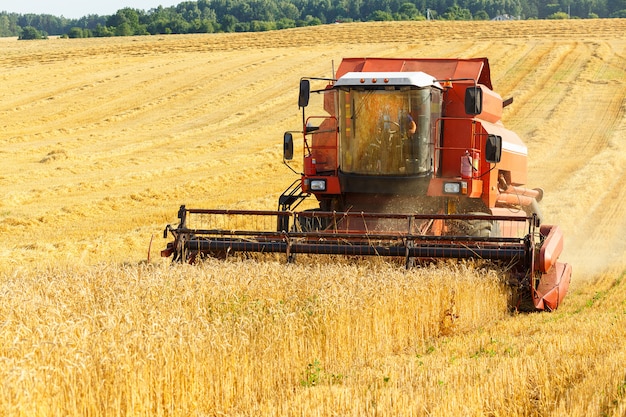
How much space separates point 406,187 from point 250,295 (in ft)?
11.2

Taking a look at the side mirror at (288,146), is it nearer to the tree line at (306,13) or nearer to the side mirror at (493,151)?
the side mirror at (493,151)

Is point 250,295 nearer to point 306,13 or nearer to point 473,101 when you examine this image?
point 473,101

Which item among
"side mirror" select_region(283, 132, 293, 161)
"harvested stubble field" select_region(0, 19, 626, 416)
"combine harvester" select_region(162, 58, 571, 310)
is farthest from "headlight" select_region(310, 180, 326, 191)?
"harvested stubble field" select_region(0, 19, 626, 416)

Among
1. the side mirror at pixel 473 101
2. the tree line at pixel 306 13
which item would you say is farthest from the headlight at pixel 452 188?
the tree line at pixel 306 13

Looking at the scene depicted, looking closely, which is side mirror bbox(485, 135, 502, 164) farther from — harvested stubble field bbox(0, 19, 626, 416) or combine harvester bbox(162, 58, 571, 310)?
harvested stubble field bbox(0, 19, 626, 416)

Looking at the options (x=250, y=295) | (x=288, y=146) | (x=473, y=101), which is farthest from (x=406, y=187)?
(x=250, y=295)

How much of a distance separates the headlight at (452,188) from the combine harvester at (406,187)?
1cm

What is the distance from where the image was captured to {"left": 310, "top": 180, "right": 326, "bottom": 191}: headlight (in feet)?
32.6

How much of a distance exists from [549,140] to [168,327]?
17.9m

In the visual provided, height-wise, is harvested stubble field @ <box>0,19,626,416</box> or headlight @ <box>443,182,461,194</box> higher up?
headlight @ <box>443,182,461,194</box>

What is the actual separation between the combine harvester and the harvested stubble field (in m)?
0.29

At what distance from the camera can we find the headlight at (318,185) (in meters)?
9.95

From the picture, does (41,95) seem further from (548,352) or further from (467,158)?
(548,352)

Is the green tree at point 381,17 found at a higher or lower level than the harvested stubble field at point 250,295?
higher
